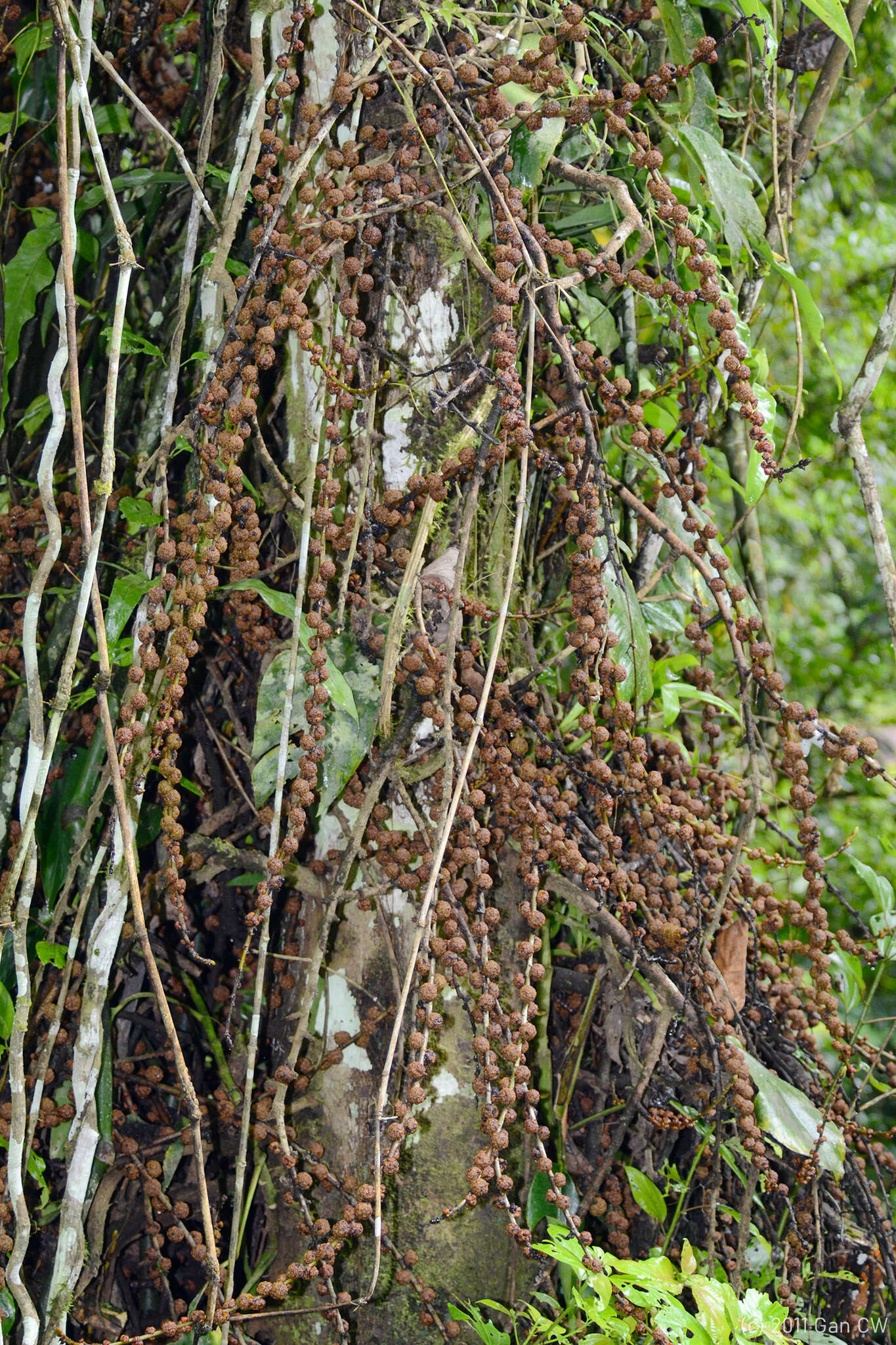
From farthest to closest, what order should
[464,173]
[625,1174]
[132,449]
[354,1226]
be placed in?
[132,449]
[625,1174]
[464,173]
[354,1226]

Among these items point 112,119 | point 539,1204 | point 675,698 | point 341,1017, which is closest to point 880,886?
point 675,698

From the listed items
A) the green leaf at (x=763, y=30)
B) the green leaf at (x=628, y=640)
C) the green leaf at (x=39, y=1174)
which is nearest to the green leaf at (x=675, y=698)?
the green leaf at (x=628, y=640)

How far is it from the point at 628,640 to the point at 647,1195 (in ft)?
1.99

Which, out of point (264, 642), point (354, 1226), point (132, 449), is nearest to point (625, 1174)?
point (354, 1226)

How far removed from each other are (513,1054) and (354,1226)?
0.66 ft

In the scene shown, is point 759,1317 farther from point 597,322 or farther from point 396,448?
point 597,322

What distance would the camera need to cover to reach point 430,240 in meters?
1.12

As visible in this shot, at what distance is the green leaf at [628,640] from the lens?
3.68 feet

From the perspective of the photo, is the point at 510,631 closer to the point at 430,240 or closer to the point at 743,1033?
the point at 430,240

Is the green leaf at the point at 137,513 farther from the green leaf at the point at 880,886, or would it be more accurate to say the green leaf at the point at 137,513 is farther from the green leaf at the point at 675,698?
the green leaf at the point at 880,886

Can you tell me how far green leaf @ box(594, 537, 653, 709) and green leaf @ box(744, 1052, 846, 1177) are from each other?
0.40m

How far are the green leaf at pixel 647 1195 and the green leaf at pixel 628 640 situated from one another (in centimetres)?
51

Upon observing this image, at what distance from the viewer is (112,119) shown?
136 centimetres

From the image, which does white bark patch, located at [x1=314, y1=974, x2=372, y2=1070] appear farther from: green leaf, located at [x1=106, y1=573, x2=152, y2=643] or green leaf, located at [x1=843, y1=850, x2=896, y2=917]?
green leaf, located at [x1=843, y1=850, x2=896, y2=917]
